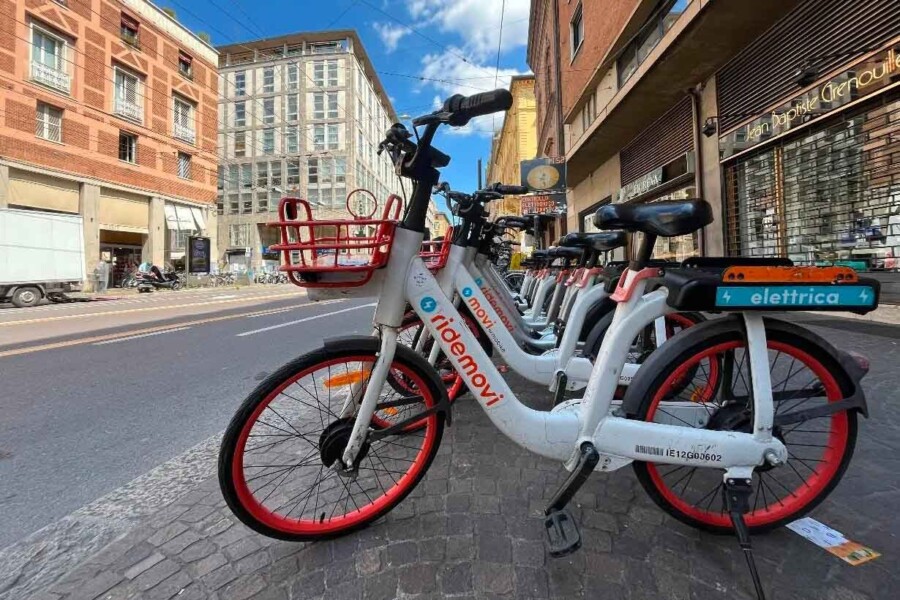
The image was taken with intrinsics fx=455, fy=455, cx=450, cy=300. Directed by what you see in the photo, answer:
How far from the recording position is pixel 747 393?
5.83ft

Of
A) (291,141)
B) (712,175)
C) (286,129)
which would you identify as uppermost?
(286,129)

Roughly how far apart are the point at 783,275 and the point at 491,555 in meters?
1.40

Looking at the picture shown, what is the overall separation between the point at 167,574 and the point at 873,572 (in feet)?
7.91

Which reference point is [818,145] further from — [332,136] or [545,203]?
[332,136]

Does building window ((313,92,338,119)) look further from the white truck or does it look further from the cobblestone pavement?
the cobblestone pavement

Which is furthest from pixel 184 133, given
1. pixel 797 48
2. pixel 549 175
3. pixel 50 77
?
pixel 797 48

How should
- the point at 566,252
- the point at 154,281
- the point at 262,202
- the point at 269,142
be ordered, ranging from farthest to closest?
the point at 262,202 → the point at 269,142 → the point at 154,281 → the point at 566,252

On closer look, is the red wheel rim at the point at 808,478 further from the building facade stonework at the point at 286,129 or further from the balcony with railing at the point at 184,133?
the building facade stonework at the point at 286,129

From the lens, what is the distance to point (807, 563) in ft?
5.14

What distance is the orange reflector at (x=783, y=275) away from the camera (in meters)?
1.54

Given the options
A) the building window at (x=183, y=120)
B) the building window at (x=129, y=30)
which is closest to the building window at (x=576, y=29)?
the building window at (x=129, y=30)

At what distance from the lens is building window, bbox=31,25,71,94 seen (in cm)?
2123

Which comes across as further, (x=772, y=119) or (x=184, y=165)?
(x=184, y=165)

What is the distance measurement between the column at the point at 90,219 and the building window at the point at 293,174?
2799 centimetres
